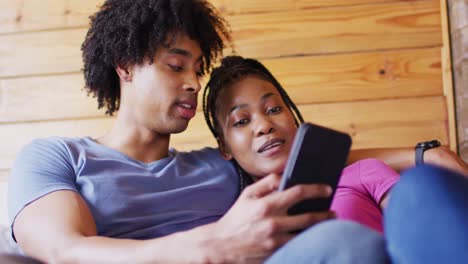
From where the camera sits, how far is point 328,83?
1690 millimetres

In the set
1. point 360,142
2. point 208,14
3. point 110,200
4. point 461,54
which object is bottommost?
point 360,142

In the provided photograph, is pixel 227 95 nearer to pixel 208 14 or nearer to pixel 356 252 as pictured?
pixel 208 14

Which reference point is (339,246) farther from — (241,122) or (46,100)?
(46,100)

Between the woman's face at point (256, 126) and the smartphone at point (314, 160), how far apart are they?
35 centimetres

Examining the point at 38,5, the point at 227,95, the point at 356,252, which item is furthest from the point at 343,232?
the point at 38,5

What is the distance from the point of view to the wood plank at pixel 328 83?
1.65 meters

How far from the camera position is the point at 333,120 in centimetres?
167

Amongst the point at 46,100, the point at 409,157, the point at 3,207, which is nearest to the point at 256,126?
the point at 409,157

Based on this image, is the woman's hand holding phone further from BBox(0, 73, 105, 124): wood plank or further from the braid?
BBox(0, 73, 105, 124): wood plank

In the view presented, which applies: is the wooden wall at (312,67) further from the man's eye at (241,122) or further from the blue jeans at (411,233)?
the blue jeans at (411,233)

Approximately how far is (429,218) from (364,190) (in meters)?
0.63

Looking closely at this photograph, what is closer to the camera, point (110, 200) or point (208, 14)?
point (110, 200)

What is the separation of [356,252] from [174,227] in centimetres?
62

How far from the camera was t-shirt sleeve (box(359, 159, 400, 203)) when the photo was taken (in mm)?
1155
